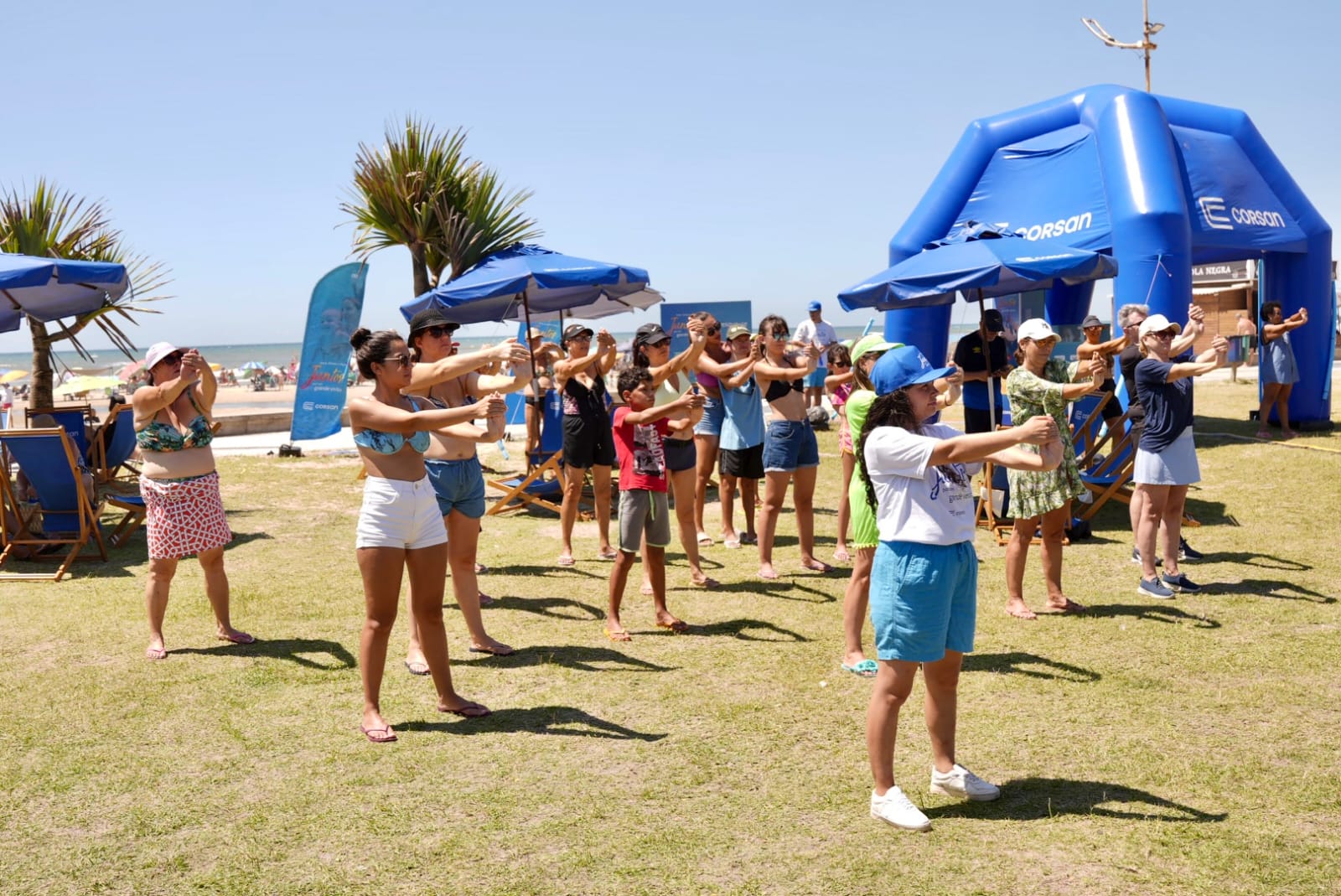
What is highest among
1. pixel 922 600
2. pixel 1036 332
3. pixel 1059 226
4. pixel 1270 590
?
pixel 1059 226

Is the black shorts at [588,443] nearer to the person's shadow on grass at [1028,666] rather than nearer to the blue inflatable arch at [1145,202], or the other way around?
the person's shadow on grass at [1028,666]

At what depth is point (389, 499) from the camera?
4.34 metres

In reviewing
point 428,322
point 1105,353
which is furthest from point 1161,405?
point 428,322

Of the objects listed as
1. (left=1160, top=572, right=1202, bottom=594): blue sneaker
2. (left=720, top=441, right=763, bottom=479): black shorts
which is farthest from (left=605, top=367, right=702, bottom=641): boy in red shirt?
(left=1160, top=572, right=1202, bottom=594): blue sneaker

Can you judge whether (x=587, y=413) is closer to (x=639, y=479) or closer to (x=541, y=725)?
(x=639, y=479)

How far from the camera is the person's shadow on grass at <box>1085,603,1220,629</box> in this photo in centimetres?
607

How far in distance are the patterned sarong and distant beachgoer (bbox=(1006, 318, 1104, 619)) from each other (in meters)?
4.23

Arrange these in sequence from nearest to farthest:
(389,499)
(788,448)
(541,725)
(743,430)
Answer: (389,499) → (541,725) → (788,448) → (743,430)

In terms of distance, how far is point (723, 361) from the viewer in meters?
8.59

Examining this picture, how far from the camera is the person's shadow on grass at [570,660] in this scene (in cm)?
558

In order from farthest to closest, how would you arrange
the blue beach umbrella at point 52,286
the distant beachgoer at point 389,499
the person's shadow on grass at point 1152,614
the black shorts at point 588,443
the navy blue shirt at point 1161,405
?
1. the blue beach umbrella at point 52,286
2. the black shorts at point 588,443
3. the navy blue shirt at point 1161,405
4. the person's shadow on grass at point 1152,614
5. the distant beachgoer at point 389,499

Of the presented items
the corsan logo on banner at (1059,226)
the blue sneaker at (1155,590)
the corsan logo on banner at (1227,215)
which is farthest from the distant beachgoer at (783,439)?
the corsan logo on banner at (1227,215)

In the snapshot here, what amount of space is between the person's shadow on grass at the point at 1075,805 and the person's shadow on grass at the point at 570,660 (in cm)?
199

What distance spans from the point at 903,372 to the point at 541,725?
89.7 inches
